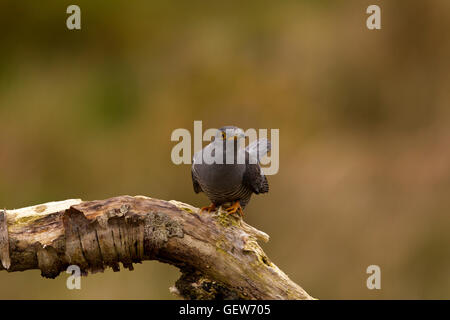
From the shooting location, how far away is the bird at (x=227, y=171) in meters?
3.13

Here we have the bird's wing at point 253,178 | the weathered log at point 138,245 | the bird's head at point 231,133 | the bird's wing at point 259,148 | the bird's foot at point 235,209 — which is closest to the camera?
the weathered log at point 138,245

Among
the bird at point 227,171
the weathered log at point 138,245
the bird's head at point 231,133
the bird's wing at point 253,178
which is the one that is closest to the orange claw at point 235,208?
the bird at point 227,171

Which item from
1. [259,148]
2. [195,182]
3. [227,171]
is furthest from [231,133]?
[259,148]

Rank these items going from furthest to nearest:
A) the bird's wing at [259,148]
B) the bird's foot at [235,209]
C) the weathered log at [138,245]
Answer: the bird's wing at [259,148], the bird's foot at [235,209], the weathered log at [138,245]

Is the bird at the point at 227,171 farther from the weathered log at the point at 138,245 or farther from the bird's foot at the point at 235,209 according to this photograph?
the weathered log at the point at 138,245

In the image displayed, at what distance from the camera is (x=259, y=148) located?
379 centimetres

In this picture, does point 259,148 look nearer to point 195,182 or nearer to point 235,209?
point 195,182

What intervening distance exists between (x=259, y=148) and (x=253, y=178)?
1.76 ft

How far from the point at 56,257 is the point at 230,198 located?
3.39 feet

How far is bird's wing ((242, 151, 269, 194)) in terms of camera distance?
3.27m

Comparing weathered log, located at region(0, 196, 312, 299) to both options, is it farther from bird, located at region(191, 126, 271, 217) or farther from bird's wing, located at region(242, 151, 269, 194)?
bird's wing, located at region(242, 151, 269, 194)

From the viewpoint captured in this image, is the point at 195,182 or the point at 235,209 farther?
the point at 195,182

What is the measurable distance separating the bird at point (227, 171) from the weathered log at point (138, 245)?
0.31m

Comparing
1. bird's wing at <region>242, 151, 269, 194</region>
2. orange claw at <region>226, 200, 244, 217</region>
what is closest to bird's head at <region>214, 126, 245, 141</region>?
bird's wing at <region>242, 151, 269, 194</region>
